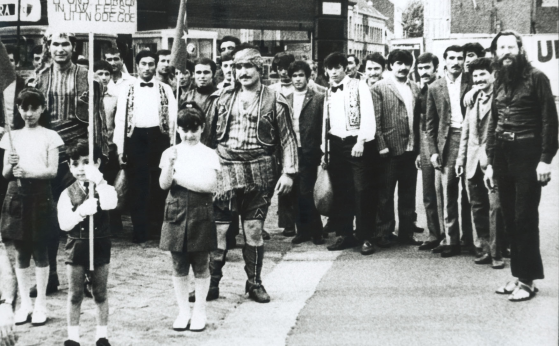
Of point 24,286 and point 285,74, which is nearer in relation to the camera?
point 24,286

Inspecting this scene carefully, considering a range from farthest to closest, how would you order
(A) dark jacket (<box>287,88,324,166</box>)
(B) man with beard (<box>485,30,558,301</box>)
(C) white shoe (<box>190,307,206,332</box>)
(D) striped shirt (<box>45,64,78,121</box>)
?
1. (A) dark jacket (<box>287,88,324,166</box>)
2. (D) striped shirt (<box>45,64,78,121</box>)
3. (B) man with beard (<box>485,30,558,301</box>)
4. (C) white shoe (<box>190,307,206,332</box>)

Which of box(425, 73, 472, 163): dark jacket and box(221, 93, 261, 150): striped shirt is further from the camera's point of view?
box(425, 73, 472, 163): dark jacket

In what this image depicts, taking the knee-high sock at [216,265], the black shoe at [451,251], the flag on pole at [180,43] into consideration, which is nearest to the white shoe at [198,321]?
the knee-high sock at [216,265]

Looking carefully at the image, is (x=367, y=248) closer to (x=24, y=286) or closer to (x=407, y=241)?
(x=407, y=241)

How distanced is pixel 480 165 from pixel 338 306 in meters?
2.53

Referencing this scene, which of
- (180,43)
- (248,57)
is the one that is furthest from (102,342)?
(248,57)

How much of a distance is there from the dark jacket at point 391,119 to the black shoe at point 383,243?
3.13ft

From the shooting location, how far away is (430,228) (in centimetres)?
1019

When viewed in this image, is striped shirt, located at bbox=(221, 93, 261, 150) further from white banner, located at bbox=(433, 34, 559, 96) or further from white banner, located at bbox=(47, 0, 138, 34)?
white banner, located at bbox=(433, 34, 559, 96)

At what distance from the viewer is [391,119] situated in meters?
10.4

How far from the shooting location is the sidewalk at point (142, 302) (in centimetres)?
652

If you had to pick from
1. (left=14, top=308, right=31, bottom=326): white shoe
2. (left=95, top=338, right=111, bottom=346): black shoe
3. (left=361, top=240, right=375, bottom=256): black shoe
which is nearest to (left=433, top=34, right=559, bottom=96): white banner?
(left=361, top=240, right=375, bottom=256): black shoe

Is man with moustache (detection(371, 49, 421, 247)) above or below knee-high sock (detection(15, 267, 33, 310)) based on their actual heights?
above

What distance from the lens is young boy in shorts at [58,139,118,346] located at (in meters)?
6.20
